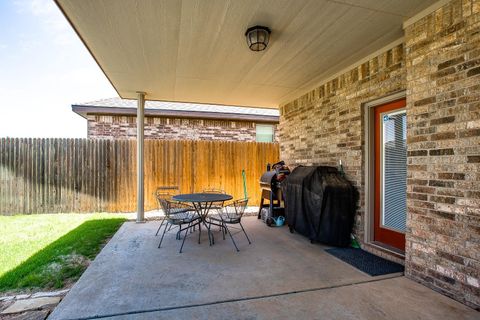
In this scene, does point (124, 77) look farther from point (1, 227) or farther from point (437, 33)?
point (437, 33)

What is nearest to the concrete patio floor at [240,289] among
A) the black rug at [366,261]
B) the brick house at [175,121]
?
the black rug at [366,261]

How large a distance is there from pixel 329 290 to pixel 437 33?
9.08 feet

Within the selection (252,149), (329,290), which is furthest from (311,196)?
(252,149)

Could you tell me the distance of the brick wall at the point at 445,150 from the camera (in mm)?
2273

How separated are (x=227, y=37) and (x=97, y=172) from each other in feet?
16.9

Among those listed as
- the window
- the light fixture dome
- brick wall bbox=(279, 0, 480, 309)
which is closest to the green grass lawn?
the light fixture dome

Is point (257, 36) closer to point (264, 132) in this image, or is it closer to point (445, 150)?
point (445, 150)

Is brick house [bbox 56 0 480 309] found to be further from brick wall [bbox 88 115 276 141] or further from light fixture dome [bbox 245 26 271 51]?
brick wall [bbox 88 115 276 141]

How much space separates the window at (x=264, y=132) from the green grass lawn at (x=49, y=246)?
5707 millimetres

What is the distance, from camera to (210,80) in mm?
4859

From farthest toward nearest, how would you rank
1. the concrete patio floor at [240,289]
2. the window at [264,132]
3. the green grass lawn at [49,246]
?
the window at [264,132]
the green grass lawn at [49,246]
the concrete patio floor at [240,289]

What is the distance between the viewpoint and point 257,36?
9.93 feet

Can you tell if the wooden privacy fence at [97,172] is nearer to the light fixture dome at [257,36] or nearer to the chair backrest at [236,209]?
the chair backrest at [236,209]

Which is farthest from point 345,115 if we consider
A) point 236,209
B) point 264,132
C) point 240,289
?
point 264,132
